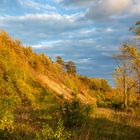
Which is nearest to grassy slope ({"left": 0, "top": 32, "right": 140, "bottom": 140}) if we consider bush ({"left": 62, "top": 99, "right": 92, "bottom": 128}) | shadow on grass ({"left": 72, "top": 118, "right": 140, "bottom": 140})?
shadow on grass ({"left": 72, "top": 118, "right": 140, "bottom": 140})

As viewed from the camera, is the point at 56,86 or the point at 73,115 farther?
the point at 56,86

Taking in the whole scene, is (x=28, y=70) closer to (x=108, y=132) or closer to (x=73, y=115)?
(x=73, y=115)

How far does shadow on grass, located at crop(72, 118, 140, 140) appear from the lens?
17.5m

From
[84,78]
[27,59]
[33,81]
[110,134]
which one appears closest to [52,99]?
[33,81]

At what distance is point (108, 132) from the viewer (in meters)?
19.6

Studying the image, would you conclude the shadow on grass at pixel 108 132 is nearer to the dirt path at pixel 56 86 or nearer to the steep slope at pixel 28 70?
the steep slope at pixel 28 70

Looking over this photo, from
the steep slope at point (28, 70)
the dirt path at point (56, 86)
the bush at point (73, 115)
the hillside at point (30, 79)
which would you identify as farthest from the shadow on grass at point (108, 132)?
the dirt path at point (56, 86)

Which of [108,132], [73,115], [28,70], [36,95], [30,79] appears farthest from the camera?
[28,70]

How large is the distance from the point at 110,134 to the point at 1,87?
16513 millimetres

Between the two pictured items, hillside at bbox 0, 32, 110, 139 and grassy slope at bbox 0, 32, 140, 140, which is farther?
hillside at bbox 0, 32, 110, 139

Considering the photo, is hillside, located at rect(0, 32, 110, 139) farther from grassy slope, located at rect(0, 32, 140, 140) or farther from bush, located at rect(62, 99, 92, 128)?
bush, located at rect(62, 99, 92, 128)

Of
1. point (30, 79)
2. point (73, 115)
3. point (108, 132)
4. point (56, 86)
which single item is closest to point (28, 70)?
point (30, 79)

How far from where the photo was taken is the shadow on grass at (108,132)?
17.5 meters

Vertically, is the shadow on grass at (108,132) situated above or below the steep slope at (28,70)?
below
